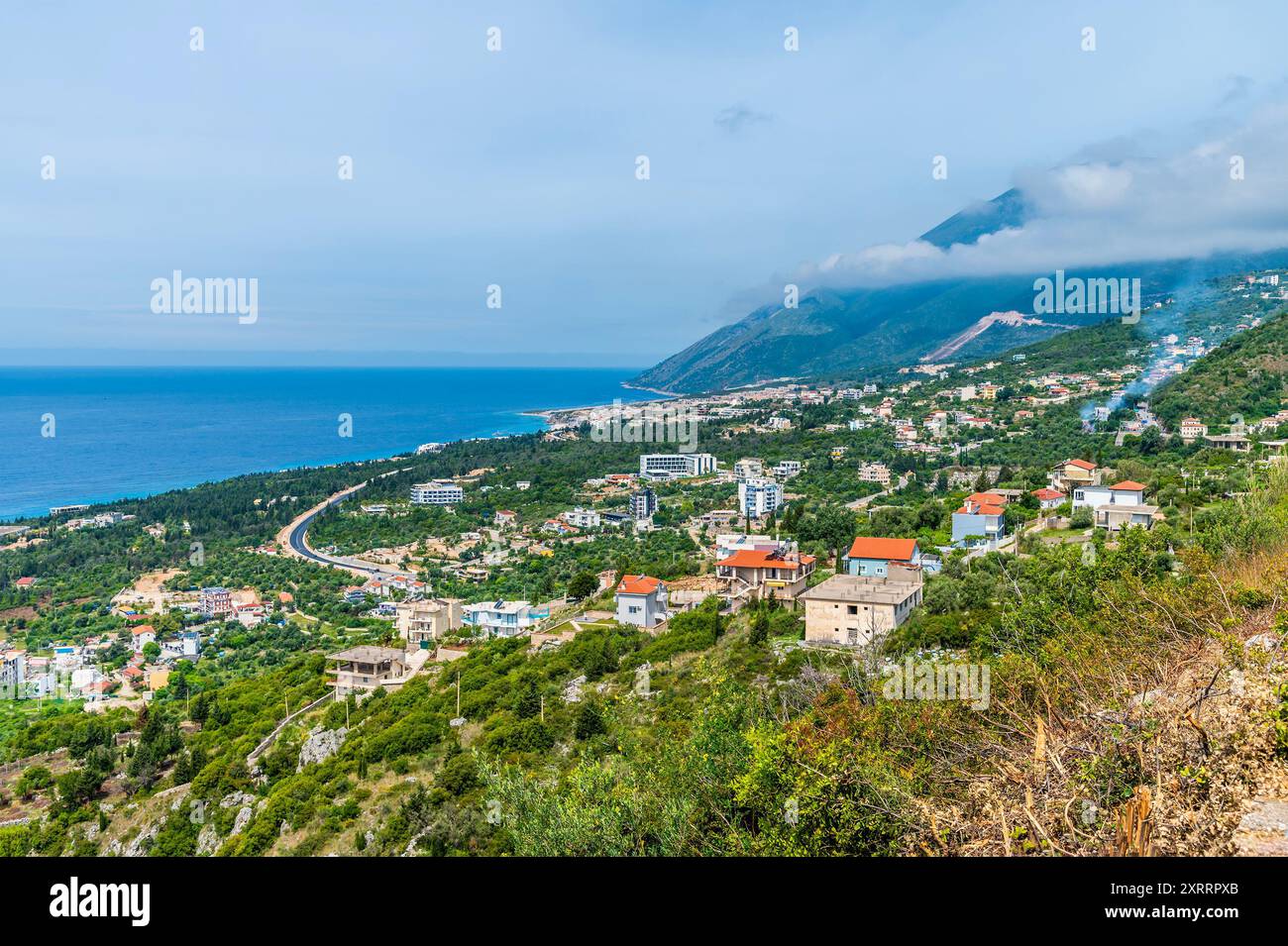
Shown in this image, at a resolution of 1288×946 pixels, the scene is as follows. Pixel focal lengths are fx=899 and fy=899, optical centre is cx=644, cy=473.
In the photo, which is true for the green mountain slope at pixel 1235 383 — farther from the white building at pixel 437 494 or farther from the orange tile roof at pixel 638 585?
the white building at pixel 437 494

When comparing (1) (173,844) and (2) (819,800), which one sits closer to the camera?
(2) (819,800)

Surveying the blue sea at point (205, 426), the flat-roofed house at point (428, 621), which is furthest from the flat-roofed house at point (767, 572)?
the blue sea at point (205, 426)

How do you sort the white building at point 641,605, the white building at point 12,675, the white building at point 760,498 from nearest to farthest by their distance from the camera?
the white building at point 641,605, the white building at point 12,675, the white building at point 760,498

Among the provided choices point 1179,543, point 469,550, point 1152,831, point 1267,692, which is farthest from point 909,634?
point 469,550

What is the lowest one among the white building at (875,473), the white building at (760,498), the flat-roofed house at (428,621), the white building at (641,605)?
the flat-roofed house at (428,621)
